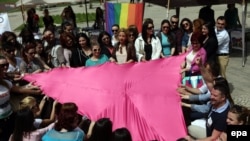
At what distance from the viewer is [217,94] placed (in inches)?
182

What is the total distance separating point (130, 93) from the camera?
5512mm

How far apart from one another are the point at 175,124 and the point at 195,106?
703 millimetres

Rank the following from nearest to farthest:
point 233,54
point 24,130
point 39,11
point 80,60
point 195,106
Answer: point 24,130 < point 195,106 < point 80,60 < point 233,54 < point 39,11

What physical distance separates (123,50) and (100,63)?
832 mm

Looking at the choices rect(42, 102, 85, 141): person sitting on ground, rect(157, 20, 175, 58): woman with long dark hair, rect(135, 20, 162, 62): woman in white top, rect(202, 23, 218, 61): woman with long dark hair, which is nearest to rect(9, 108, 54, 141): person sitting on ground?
rect(42, 102, 85, 141): person sitting on ground

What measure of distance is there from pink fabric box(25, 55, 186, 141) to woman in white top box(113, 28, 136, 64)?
105 cm

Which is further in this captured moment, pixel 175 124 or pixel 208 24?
pixel 208 24

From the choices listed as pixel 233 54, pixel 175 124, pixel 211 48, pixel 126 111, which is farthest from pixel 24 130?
pixel 233 54

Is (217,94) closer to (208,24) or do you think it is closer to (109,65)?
(109,65)

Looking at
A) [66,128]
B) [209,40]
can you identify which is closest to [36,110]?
[66,128]

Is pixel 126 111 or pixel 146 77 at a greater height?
pixel 146 77

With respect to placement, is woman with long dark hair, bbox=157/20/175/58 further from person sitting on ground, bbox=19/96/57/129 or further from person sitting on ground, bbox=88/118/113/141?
person sitting on ground, bbox=88/118/113/141

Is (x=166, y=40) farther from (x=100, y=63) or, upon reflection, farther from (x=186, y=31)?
(x=100, y=63)

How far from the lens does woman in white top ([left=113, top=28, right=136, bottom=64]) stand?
→ 716cm
